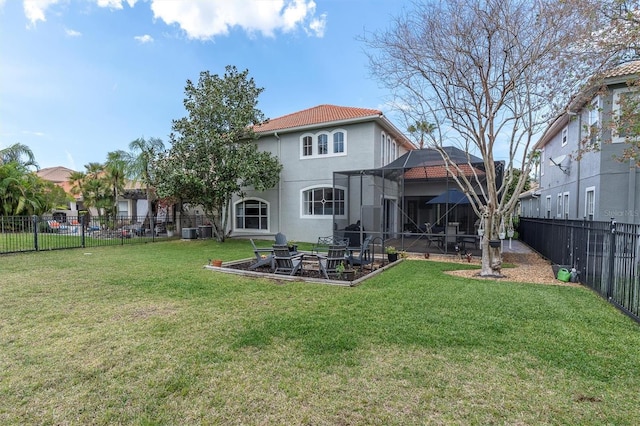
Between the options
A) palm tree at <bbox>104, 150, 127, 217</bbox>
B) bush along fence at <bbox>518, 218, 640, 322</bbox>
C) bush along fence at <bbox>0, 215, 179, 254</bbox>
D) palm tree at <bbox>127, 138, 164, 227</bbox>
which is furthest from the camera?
palm tree at <bbox>104, 150, 127, 217</bbox>

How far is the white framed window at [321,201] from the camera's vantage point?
15.8 meters

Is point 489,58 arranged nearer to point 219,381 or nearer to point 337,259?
point 337,259

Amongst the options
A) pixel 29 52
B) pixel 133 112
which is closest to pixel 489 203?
pixel 29 52

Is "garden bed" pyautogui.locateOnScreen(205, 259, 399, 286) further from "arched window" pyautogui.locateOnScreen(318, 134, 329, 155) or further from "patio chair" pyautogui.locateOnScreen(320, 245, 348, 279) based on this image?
"arched window" pyautogui.locateOnScreen(318, 134, 329, 155)

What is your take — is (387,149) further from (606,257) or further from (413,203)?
(606,257)

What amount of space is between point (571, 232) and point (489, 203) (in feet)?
7.78

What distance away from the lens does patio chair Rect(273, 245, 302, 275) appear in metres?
7.80

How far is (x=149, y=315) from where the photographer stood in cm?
501

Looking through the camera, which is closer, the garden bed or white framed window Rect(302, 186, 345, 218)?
the garden bed

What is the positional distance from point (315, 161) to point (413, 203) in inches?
292

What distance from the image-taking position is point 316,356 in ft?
11.8

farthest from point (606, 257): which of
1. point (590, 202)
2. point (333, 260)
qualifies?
point (590, 202)

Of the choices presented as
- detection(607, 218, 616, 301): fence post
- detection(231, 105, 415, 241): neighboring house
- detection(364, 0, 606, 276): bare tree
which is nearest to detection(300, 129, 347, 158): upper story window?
detection(231, 105, 415, 241): neighboring house

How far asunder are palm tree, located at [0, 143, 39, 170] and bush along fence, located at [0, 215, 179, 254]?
→ 15.6ft
